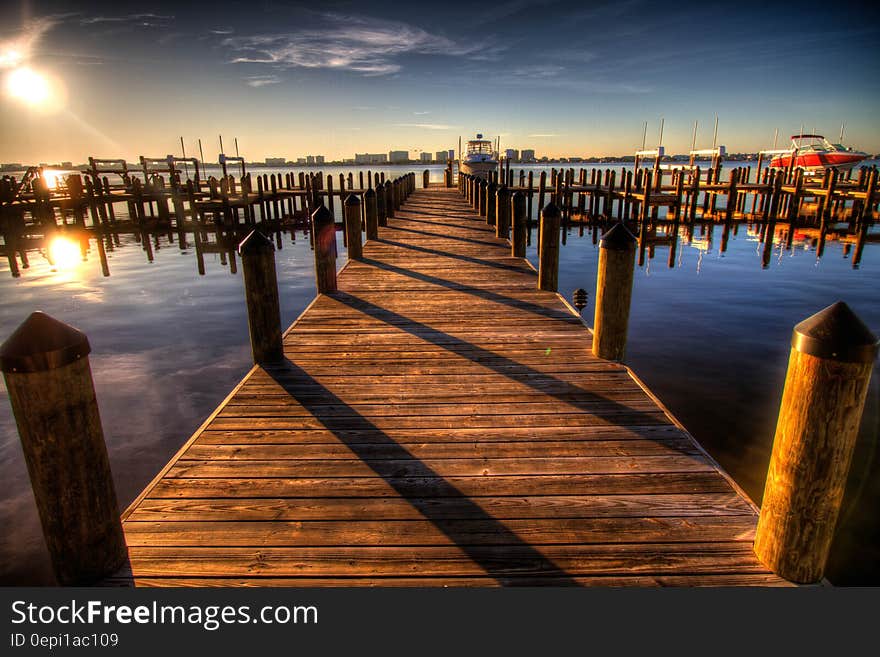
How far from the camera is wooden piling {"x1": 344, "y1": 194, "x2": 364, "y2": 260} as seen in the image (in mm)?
9188

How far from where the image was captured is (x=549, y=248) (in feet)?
23.7

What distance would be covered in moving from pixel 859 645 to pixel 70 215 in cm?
5237

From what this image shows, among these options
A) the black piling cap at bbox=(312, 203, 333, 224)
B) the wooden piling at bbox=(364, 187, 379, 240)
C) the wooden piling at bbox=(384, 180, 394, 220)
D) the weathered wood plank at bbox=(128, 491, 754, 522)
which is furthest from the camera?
the wooden piling at bbox=(384, 180, 394, 220)

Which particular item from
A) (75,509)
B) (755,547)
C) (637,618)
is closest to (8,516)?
(75,509)

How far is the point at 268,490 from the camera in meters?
3.02

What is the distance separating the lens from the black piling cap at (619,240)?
4699 millimetres

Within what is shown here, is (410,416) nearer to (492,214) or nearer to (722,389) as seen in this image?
(722,389)

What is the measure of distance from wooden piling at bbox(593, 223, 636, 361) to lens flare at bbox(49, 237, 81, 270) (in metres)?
22.1

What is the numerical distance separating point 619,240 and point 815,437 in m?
2.83

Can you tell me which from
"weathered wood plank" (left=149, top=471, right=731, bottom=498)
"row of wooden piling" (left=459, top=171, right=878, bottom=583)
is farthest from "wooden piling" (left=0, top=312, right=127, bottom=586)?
"row of wooden piling" (left=459, top=171, right=878, bottom=583)

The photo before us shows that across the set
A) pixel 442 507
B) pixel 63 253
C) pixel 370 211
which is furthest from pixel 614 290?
pixel 63 253

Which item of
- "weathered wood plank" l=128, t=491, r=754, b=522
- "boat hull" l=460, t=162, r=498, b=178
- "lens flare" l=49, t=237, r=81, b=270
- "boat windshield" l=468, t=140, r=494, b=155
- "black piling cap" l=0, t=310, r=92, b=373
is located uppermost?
"boat windshield" l=468, t=140, r=494, b=155

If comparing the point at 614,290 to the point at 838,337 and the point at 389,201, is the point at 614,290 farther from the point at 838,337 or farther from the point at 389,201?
the point at 389,201

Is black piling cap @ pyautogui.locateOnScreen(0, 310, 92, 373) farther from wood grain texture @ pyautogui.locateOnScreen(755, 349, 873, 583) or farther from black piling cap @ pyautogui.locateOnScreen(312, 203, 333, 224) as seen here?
black piling cap @ pyautogui.locateOnScreen(312, 203, 333, 224)
